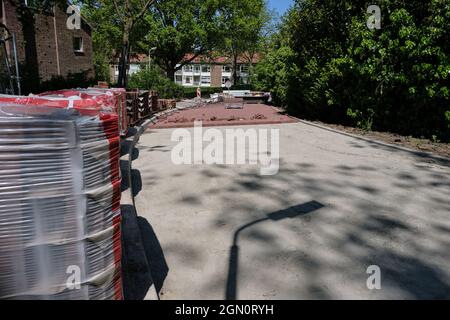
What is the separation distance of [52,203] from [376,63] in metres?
10.7

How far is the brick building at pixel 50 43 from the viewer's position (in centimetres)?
1723

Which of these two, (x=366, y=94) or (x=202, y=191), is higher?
(x=366, y=94)

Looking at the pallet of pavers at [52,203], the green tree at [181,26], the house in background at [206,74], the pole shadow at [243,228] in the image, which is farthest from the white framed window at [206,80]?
the pallet of pavers at [52,203]

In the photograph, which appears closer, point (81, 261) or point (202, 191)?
point (81, 261)

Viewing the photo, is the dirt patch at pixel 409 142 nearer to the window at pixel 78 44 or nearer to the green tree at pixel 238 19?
the window at pixel 78 44

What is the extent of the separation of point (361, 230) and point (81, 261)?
10.6 ft

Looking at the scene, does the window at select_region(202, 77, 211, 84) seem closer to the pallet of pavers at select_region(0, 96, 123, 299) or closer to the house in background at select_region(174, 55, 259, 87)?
the house in background at select_region(174, 55, 259, 87)

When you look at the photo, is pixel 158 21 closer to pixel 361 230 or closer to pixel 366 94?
pixel 366 94

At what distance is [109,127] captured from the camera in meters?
2.24

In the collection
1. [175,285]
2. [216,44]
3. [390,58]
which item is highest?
[216,44]

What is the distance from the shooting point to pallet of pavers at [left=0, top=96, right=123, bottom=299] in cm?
185

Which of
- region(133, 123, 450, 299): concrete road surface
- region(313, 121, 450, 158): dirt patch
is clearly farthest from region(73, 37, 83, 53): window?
region(133, 123, 450, 299): concrete road surface
